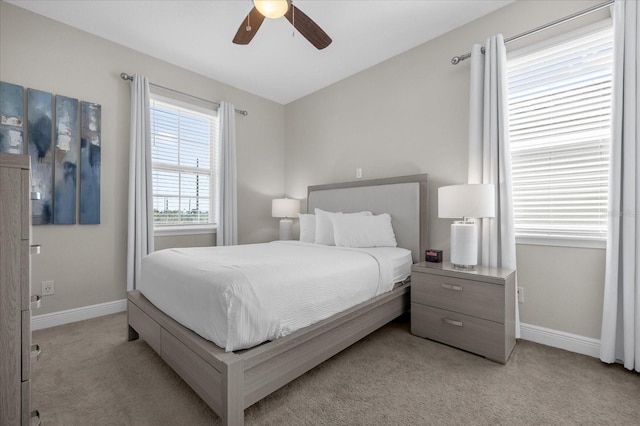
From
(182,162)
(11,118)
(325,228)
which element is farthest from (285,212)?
(11,118)

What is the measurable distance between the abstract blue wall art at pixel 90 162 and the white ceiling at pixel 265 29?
27.4 inches

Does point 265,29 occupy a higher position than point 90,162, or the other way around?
point 265,29

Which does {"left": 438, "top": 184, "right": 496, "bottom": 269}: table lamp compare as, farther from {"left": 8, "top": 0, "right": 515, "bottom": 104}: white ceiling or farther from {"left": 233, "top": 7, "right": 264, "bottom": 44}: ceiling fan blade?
{"left": 233, "top": 7, "right": 264, "bottom": 44}: ceiling fan blade

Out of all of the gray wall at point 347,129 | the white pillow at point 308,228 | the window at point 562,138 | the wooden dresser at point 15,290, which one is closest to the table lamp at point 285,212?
the gray wall at point 347,129

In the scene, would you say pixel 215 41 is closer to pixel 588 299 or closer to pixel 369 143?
pixel 369 143

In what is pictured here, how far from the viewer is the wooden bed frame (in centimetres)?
125

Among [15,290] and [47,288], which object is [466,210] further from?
[47,288]

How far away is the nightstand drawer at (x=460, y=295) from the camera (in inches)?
75.2

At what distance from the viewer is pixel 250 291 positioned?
1.38m

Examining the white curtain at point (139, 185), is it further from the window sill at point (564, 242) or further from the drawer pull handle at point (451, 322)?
the window sill at point (564, 242)

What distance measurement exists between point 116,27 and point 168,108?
33.6 inches

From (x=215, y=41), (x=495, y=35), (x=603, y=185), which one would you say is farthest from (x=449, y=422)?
(x=215, y=41)

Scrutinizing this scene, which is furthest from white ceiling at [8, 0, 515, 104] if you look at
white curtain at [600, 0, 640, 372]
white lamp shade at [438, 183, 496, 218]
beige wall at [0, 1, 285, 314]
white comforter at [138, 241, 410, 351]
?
white comforter at [138, 241, 410, 351]

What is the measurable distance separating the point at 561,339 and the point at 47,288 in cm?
425
